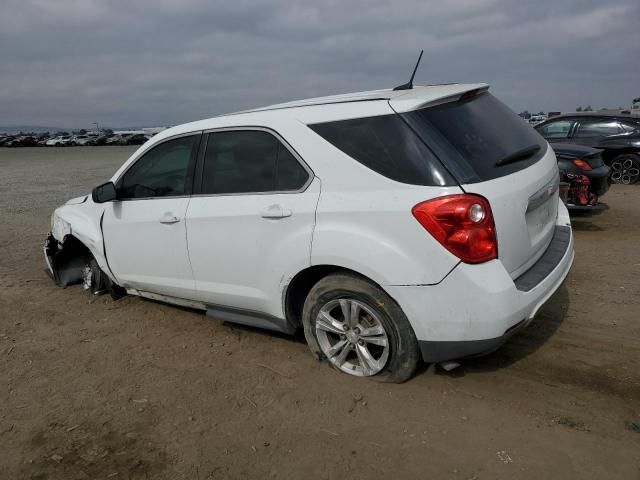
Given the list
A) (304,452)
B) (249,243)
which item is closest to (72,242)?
(249,243)

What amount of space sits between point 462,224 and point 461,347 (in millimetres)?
687

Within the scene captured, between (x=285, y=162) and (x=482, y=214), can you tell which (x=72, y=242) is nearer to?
(x=285, y=162)

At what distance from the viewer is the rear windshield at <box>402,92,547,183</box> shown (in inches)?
109

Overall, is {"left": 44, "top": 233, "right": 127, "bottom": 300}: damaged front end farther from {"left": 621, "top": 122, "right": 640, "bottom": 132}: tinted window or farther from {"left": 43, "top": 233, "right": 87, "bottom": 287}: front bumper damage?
{"left": 621, "top": 122, "right": 640, "bottom": 132}: tinted window

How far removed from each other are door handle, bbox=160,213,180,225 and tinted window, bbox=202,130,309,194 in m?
0.32

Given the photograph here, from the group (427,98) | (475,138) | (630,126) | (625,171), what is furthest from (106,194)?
(625,171)

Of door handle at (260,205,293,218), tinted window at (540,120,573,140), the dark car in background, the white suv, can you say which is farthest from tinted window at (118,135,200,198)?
tinted window at (540,120,573,140)

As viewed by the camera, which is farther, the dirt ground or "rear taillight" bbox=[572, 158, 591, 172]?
"rear taillight" bbox=[572, 158, 591, 172]

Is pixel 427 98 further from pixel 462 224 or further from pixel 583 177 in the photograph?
pixel 583 177

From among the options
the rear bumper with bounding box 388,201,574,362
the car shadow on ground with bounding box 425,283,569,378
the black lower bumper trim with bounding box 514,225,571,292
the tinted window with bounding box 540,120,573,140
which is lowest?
the car shadow on ground with bounding box 425,283,569,378

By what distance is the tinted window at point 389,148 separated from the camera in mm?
2730

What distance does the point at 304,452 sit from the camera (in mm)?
2682

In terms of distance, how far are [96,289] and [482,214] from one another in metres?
4.04

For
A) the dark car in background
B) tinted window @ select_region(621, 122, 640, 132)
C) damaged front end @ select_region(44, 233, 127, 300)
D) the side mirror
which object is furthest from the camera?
tinted window @ select_region(621, 122, 640, 132)
